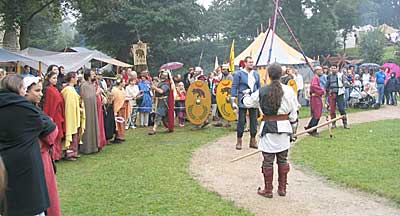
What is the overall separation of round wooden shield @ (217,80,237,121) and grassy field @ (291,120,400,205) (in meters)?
2.27

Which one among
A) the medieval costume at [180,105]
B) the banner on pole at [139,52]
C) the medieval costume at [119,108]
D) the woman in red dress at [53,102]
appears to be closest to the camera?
the woman in red dress at [53,102]

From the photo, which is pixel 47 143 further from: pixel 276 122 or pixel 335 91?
pixel 335 91

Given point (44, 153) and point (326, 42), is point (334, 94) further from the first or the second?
point (326, 42)

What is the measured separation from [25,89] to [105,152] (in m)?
6.18

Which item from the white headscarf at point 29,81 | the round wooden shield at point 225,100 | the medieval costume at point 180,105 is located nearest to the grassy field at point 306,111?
the medieval costume at point 180,105

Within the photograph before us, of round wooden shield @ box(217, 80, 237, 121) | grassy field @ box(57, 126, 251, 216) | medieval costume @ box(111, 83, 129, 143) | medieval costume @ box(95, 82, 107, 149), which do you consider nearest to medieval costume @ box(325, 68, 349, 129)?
round wooden shield @ box(217, 80, 237, 121)

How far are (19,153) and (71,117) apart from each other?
529 cm

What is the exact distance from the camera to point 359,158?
898 centimetres

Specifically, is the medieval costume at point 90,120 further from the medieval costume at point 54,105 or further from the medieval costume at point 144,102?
the medieval costume at point 144,102

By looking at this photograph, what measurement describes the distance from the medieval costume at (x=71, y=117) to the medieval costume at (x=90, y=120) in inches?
16.8

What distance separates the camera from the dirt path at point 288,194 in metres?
6.02

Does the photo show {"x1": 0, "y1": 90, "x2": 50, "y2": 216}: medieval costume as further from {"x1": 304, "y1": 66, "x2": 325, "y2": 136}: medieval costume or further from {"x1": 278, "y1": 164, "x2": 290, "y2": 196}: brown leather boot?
{"x1": 304, "y1": 66, "x2": 325, "y2": 136}: medieval costume

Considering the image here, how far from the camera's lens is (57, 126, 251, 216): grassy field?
6094mm

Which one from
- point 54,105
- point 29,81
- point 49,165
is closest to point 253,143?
point 54,105
